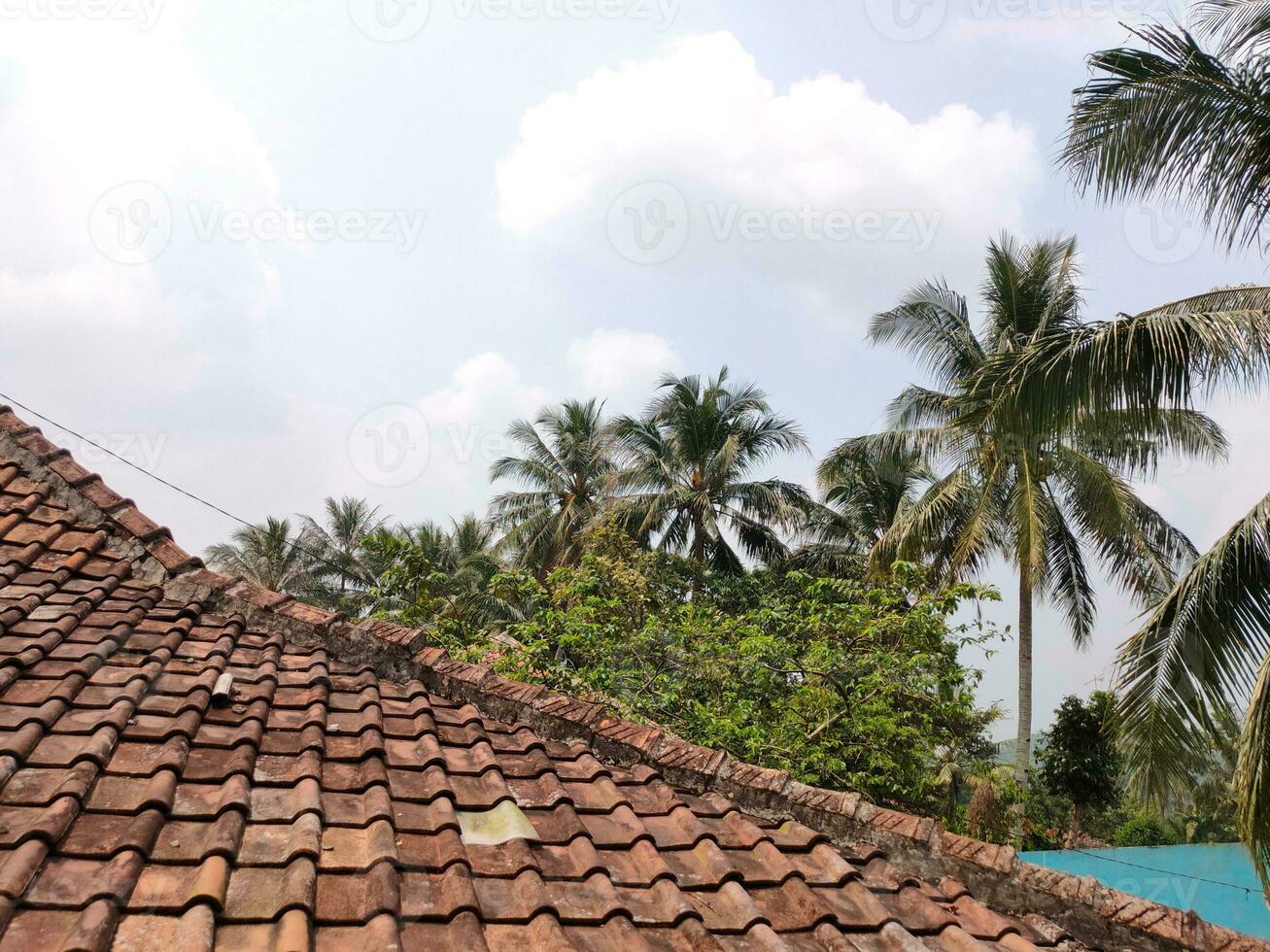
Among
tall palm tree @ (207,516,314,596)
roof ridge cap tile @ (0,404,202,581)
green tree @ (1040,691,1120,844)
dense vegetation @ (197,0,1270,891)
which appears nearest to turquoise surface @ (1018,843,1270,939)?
dense vegetation @ (197,0,1270,891)

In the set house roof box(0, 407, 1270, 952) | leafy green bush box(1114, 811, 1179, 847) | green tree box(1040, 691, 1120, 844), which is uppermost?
green tree box(1040, 691, 1120, 844)

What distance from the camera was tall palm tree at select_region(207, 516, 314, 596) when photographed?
3145cm

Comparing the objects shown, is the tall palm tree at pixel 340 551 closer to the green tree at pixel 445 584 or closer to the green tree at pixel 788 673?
the green tree at pixel 445 584

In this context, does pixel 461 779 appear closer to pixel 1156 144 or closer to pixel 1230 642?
pixel 1230 642

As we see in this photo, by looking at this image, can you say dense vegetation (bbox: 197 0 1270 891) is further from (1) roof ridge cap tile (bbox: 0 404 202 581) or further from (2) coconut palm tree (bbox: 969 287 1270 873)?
(1) roof ridge cap tile (bbox: 0 404 202 581)

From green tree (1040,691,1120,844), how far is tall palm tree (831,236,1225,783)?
3.11 m

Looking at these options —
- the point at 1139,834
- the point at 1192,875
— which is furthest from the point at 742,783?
the point at 1139,834

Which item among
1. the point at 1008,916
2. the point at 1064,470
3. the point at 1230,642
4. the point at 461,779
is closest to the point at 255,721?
the point at 461,779

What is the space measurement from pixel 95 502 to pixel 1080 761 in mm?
22136

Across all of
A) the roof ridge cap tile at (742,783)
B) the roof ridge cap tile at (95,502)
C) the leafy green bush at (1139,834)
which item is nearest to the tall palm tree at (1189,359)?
the roof ridge cap tile at (742,783)

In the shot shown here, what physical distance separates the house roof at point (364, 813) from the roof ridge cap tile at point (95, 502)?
0.02 meters

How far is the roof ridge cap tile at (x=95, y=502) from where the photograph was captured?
505 centimetres

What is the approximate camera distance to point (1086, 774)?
21.1 metres

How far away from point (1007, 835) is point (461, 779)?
13.7m
